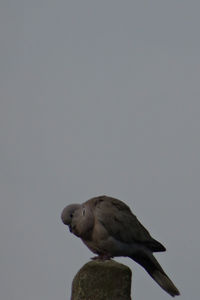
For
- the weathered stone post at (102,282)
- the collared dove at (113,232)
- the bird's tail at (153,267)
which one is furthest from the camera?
the collared dove at (113,232)

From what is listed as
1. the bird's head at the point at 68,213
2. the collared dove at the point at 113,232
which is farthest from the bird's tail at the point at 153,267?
the bird's head at the point at 68,213

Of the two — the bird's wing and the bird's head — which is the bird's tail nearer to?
the bird's wing

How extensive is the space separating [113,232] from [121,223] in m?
0.27

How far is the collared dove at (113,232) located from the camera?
43.4 feet

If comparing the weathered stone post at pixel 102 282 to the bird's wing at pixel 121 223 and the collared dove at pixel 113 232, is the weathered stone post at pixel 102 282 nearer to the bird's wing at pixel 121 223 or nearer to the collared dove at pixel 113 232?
the collared dove at pixel 113 232

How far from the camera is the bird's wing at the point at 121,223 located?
13.8m

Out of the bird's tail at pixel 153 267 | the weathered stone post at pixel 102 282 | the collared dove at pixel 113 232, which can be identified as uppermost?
the collared dove at pixel 113 232

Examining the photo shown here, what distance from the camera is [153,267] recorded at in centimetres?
1367

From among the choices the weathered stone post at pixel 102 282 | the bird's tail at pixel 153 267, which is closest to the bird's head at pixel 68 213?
the bird's tail at pixel 153 267

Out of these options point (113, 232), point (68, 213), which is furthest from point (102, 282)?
point (113, 232)

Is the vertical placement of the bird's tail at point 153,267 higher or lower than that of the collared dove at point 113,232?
lower

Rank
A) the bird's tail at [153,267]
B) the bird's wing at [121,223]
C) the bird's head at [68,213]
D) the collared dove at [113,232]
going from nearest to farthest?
the bird's tail at [153,267] → the bird's head at [68,213] → the collared dove at [113,232] → the bird's wing at [121,223]

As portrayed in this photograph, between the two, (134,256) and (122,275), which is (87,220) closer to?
(134,256)

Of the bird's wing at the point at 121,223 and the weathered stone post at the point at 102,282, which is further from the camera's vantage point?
the bird's wing at the point at 121,223
